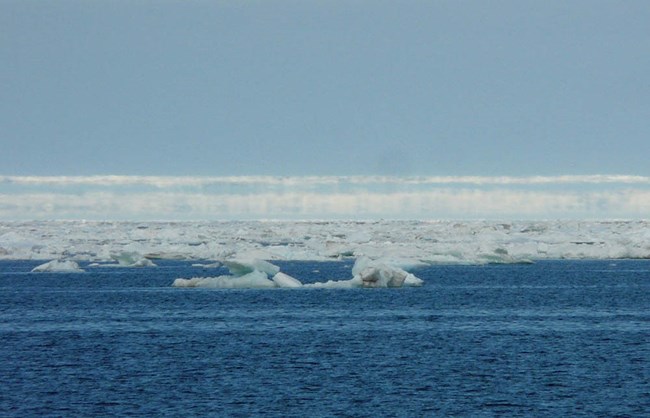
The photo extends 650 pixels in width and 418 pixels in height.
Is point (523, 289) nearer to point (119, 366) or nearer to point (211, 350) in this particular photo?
point (211, 350)

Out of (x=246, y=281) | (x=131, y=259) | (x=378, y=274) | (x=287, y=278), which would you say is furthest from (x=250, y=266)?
(x=131, y=259)

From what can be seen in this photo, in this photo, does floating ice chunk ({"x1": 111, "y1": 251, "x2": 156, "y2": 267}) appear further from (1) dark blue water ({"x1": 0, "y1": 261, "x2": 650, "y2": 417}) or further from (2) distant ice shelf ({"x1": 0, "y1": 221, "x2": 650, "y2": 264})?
(1) dark blue water ({"x1": 0, "y1": 261, "x2": 650, "y2": 417})

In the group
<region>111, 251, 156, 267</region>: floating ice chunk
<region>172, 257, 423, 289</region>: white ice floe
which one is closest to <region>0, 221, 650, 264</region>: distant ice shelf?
<region>111, 251, 156, 267</region>: floating ice chunk

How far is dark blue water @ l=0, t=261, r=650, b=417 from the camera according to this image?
22.9 meters

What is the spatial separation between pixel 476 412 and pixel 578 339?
13.8m

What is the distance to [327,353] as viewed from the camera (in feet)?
102

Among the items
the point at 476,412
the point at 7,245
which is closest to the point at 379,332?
the point at 476,412

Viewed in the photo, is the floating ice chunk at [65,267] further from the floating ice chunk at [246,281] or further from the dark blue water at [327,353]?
the floating ice chunk at [246,281]

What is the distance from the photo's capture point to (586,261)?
10394cm

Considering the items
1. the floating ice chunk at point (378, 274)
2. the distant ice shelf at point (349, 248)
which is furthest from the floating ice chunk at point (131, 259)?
the floating ice chunk at point (378, 274)

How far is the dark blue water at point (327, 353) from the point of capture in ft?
75.2

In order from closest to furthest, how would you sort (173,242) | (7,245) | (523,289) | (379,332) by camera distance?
(379,332)
(523,289)
(7,245)
(173,242)

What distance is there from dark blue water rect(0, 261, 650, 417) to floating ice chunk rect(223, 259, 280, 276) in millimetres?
1302

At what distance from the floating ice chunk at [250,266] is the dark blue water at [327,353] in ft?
4.27
